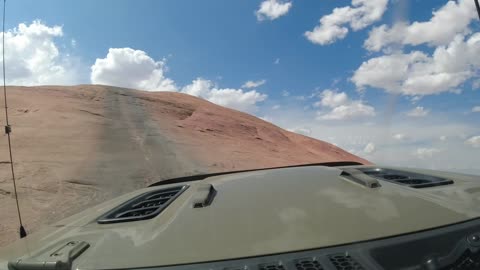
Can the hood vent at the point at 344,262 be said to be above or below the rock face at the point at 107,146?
below

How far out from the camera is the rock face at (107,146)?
39.1ft

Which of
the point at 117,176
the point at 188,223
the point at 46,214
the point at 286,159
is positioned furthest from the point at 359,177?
the point at 286,159

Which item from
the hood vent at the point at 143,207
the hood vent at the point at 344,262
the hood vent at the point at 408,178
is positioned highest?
the hood vent at the point at 408,178

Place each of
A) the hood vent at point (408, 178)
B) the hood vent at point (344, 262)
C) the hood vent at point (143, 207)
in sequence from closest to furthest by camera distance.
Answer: the hood vent at point (344, 262) → the hood vent at point (143, 207) → the hood vent at point (408, 178)

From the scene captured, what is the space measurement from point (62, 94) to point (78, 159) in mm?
13751

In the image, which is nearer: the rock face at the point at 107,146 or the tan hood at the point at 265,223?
the tan hood at the point at 265,223

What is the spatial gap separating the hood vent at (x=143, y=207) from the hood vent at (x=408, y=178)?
1.17 meters

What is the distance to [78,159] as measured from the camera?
15.6 meters

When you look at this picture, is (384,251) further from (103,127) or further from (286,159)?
(286,159)

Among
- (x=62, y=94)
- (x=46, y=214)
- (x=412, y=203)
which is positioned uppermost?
(x=62, y=94)

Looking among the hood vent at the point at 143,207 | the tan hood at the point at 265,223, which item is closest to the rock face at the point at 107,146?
the hood vent at the point at 143,207

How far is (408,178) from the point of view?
2223 mm

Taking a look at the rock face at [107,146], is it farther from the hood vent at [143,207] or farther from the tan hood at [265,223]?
the tan hood at [265,223]

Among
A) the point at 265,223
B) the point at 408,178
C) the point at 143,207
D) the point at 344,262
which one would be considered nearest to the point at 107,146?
the point at 143,207
